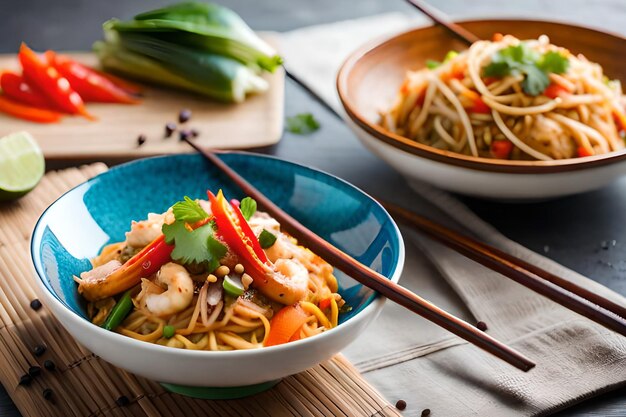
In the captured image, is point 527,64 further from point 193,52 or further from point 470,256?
point 193,52

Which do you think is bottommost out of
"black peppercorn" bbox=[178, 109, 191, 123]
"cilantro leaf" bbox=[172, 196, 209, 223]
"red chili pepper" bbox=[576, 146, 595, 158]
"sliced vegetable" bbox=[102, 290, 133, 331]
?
"black peppercorn" bbox=[178, 109, 191, 123]

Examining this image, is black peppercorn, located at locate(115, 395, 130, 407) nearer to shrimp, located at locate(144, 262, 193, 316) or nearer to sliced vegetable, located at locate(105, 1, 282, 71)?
shrimp, located at locate(144, 262, 193, 316)

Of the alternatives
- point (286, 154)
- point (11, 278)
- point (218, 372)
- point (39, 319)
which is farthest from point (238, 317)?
point (286, 154)

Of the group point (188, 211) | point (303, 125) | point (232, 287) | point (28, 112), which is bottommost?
point (28, 112)

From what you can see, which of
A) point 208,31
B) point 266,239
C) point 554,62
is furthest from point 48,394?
point 208,31

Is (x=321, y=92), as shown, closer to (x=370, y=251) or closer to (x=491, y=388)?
(x=370, y=251)

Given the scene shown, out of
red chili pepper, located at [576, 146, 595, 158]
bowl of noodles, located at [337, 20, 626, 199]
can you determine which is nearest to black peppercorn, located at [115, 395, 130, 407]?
bowl of noodles, located at [337, 20, 626, 199]

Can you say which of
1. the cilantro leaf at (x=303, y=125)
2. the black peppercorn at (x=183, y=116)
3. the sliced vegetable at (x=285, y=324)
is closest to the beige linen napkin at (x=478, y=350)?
the sliced vegetable at (x=285, y=324)
